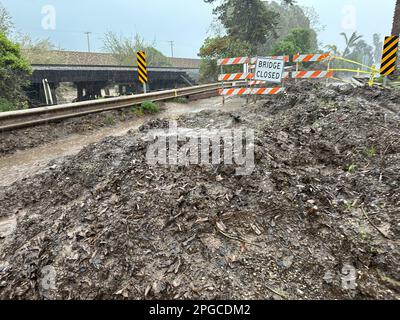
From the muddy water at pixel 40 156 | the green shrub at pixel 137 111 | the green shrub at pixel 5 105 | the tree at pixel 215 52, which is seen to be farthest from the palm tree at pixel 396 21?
the green shrub at pixel 5 105

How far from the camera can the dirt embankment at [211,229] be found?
1.92 m

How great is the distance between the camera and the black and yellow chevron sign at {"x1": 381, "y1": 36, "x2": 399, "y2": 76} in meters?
8.96

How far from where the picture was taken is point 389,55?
29.8ft

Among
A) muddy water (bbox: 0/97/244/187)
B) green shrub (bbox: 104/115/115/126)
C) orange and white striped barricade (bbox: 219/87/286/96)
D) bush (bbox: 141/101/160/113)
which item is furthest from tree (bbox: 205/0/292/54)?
muddy water (bbox: 0/97/244/187)

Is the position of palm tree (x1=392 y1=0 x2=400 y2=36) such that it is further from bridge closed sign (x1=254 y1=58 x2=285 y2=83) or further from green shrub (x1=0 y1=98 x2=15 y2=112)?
green shrub (x1=0 y1=98 x2=15 y2=112)

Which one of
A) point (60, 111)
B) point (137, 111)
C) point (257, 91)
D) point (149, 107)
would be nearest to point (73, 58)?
point (149, 107)

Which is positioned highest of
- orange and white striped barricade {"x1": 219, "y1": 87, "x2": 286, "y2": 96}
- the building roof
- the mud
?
the building roof

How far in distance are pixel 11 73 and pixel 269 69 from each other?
8049 mm

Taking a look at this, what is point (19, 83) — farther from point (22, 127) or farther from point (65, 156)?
point (65, 156)

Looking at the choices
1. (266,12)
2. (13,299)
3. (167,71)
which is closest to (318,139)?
(13,299)

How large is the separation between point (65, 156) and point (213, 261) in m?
3.77

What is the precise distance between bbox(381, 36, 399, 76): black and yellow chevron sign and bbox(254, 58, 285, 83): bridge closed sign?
453 centimetres

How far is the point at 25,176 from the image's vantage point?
4.08 metres

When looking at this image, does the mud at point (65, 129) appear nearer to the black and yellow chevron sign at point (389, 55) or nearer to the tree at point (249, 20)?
the black and yellow chevron sign at point (389, 55)
